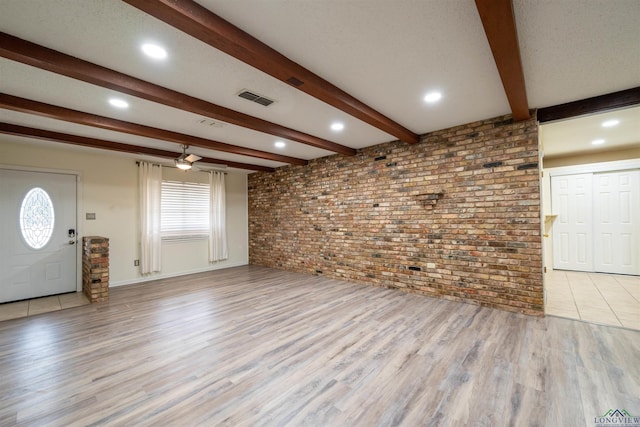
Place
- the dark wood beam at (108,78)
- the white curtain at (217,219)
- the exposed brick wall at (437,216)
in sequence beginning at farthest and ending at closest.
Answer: the white curtain at (217,219)
the exposed brick wall at (437,216)
the dark wood beam at (108,78)

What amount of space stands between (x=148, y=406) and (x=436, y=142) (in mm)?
4433

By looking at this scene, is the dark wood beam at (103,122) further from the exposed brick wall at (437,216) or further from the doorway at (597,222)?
the doorway at (597,222)

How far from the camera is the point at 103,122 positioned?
127 inches

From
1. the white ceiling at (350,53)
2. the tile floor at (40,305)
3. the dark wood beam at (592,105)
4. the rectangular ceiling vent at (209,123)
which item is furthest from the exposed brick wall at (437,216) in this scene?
the tile floor at (40,305)

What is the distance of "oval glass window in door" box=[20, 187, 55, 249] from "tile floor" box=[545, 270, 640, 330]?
7720mm

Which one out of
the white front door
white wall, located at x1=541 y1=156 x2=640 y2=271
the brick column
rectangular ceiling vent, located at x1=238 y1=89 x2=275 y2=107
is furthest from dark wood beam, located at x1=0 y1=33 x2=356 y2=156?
white wall, located at x1=541 y1=156 x2=640 y2=271


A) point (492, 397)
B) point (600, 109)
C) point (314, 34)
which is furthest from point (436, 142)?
point (492, 397)

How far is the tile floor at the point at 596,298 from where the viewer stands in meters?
3.12

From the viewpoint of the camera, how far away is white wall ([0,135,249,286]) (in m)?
4.35

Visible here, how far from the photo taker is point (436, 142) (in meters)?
4.03

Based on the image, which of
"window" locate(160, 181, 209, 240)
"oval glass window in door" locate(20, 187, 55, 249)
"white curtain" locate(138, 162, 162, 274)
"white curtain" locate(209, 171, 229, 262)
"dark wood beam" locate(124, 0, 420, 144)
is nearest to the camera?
"dark wood beam" locate(124, 0, 420, 144)

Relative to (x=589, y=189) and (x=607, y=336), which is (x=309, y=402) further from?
(x=589, y=189)

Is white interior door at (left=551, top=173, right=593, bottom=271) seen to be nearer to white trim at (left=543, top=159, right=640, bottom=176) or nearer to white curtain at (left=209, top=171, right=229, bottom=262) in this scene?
white trim at (left=543, top=159, right=640, bottom=176)

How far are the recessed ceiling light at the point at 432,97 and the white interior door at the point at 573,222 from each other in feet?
15.7
